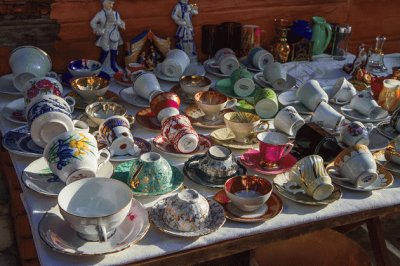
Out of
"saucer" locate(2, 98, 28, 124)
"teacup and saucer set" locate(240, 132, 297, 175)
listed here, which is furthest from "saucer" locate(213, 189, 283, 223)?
"saucer" locate(2, 98, 28, 124)

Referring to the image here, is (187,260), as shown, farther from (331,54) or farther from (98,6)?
(331,54)

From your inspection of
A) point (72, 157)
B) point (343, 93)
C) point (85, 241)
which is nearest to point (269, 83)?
point (343, 93)

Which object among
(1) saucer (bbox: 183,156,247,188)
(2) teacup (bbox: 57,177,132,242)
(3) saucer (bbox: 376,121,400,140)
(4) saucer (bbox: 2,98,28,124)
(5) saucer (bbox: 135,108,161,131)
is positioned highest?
(2) teacup (bbox: 57,177,132,242)

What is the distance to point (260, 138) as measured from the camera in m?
1.25

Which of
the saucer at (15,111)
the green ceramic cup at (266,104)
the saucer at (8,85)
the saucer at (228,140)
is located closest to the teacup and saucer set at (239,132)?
the saucer at (228,140)

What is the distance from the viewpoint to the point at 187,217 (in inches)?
39.2

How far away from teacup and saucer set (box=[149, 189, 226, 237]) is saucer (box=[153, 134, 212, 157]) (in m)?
0.24

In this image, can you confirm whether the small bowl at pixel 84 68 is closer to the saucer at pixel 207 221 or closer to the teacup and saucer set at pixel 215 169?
the teacup and saucer set at pixel 215 169

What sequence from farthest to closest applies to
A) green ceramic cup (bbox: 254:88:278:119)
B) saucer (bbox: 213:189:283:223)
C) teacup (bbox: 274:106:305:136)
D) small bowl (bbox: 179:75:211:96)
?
1. small bowl (bbox: 179:75:211:96)
2. green ceramic cup (bbox: 254:88:278:119)
3. teacup (bbox: 274:106:305:136)
4. saucer (bbox: 213:189:283:223)

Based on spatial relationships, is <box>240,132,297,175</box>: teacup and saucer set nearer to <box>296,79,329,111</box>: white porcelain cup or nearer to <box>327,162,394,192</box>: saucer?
<box>327,162,394,192</box>: saucer

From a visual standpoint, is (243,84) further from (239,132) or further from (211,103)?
(239,132)

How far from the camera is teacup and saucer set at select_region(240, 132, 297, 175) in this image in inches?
47.9

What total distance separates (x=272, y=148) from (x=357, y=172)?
21 centimetres

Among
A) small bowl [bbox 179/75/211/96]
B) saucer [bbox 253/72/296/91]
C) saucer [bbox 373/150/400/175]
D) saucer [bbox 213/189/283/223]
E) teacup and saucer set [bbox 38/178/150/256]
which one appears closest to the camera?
teacup and saucer set [bbox 38/178/150/256]
